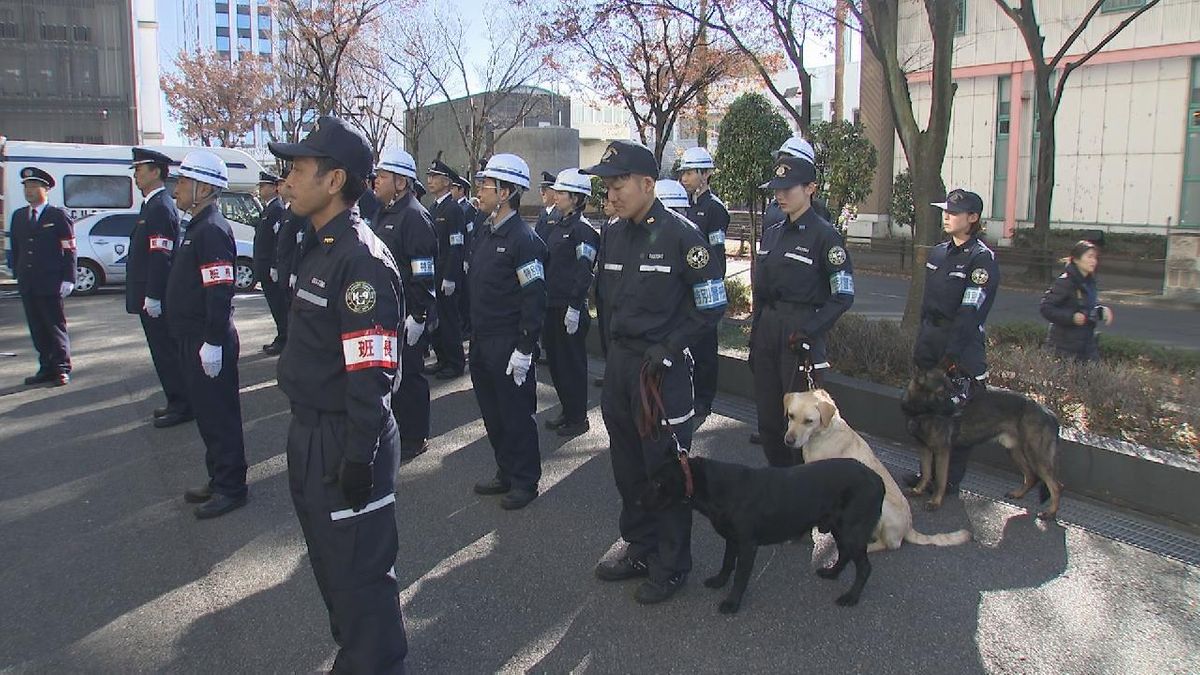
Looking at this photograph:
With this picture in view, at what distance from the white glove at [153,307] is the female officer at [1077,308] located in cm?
661

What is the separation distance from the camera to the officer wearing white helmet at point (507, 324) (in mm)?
5160

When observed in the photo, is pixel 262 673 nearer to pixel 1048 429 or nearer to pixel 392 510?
pixel 392 510

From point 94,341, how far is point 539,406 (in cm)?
654

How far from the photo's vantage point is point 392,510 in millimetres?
3049

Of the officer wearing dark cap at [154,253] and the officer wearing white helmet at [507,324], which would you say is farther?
the officer wearing dark cap at [154,253]

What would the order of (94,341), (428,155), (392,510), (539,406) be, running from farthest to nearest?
(428,155)
(94,341)
(539,406)
(392,510)

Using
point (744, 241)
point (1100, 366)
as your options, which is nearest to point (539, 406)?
point (1100, 366)

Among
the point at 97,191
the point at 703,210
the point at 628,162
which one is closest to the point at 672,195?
the point at 703,210

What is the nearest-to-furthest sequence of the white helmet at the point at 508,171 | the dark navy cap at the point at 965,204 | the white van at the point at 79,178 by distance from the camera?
the dark navy cap at the point at 965,204, the white helmet at the point at 508,171, the white van at the point at 79,178

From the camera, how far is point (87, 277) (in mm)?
15453

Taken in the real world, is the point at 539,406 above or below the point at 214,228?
below

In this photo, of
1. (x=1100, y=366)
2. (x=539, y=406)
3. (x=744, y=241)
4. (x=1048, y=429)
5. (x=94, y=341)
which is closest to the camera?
(x=1048, y=429)

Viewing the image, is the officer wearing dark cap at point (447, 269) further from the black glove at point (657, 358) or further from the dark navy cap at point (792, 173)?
the black glove at point (657, 358)

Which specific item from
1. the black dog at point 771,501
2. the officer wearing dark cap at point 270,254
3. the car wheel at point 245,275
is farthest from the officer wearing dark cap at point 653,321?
the car wheel at point 245,275
